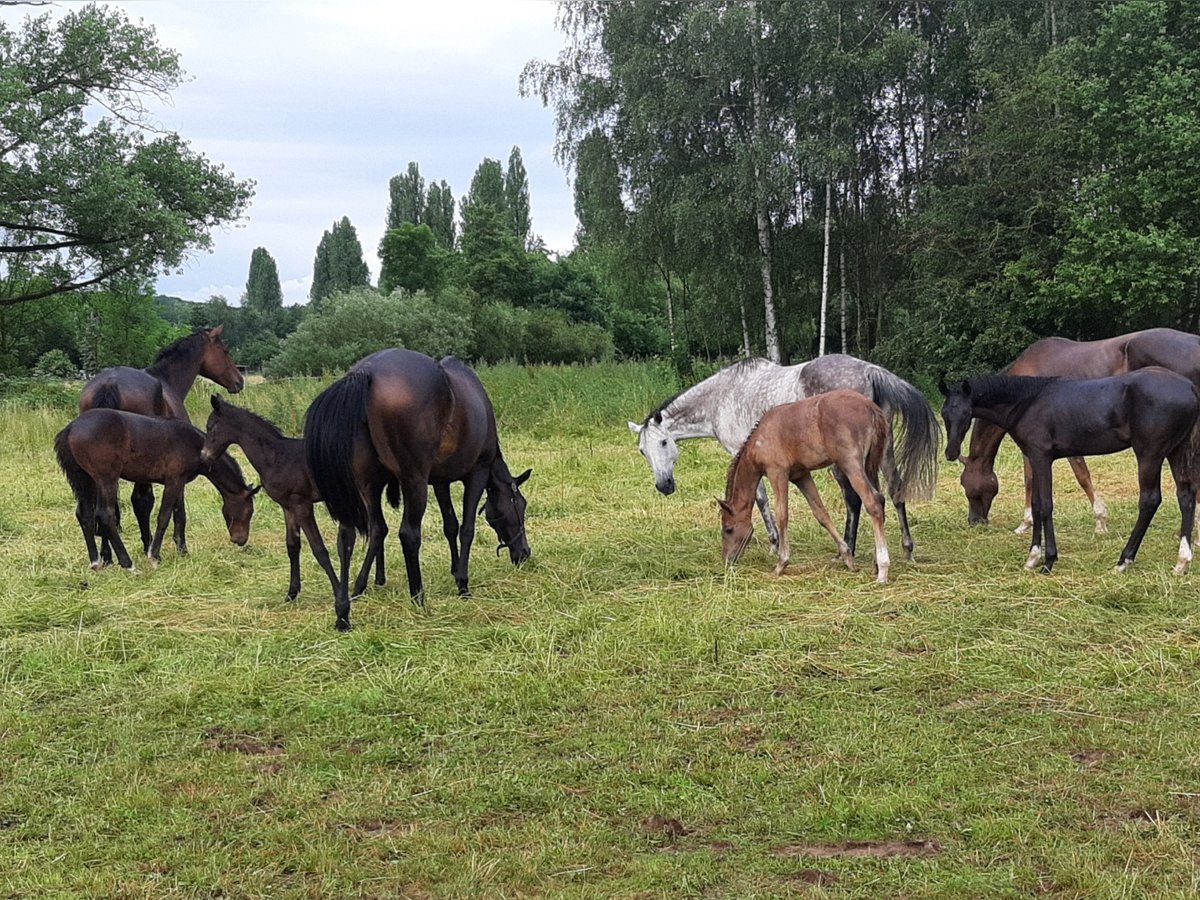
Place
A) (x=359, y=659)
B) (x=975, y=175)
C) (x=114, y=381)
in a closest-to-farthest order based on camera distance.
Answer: (x=359, y=659)
(x=114, y=381)
(x=975, y=175)

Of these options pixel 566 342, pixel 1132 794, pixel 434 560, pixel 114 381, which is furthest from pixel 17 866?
pixel 566 342

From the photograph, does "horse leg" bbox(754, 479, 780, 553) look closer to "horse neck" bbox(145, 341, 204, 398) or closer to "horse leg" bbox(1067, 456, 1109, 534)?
"horse leg" bbox(1067, 456, 1109, 534)

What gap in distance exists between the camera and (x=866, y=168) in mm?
28109

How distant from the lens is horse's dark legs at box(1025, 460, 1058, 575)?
23.5 ft

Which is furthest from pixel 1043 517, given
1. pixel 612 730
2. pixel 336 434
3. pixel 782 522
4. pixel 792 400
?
pixel 336 434

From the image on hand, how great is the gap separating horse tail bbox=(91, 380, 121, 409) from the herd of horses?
2cm

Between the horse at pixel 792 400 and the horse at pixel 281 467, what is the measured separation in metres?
3.03

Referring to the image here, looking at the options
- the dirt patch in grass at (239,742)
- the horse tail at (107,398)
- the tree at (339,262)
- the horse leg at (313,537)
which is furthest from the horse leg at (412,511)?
the tree at (339,262)

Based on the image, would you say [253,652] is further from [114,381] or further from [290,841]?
[114,381]

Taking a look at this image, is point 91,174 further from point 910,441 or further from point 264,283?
point 264,283

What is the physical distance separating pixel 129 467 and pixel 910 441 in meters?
6.36

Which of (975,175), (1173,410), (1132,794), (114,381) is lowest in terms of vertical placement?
(1132,794)

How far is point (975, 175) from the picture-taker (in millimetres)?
23891

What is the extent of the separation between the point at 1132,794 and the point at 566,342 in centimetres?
3930
